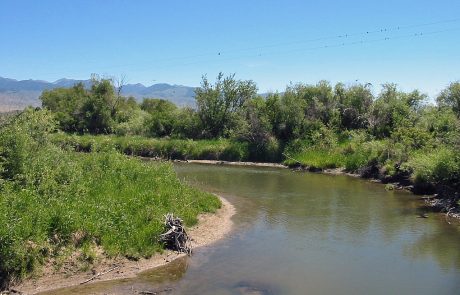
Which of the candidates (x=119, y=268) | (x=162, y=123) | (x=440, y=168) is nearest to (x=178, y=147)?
(x=162, y=123)

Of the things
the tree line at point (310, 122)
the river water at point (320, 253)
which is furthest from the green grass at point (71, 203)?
the tree line at point (310, 122)

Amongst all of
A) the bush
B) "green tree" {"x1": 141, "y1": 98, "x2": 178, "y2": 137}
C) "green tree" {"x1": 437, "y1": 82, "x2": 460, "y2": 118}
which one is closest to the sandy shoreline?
the bush

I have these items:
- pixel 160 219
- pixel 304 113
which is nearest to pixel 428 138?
pixel 304 113

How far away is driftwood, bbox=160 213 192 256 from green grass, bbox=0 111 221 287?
31cm

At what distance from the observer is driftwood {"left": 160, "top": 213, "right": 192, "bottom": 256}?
61.9 feet

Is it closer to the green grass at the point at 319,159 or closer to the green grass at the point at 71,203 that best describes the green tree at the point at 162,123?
the green grass at the point at 319,159

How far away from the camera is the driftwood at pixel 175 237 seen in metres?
18.9

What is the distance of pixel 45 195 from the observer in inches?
741

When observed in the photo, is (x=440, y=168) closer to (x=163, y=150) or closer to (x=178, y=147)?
(x=178, y=147)

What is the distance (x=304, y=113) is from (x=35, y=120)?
33.8m

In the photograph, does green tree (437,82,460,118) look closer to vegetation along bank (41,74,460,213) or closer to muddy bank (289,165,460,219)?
vegetation along bank (41,74,460,213)

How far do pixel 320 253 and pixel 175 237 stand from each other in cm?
590

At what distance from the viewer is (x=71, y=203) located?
18484 mm

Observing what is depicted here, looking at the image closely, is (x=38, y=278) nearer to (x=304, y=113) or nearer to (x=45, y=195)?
(x=45, y=195)
